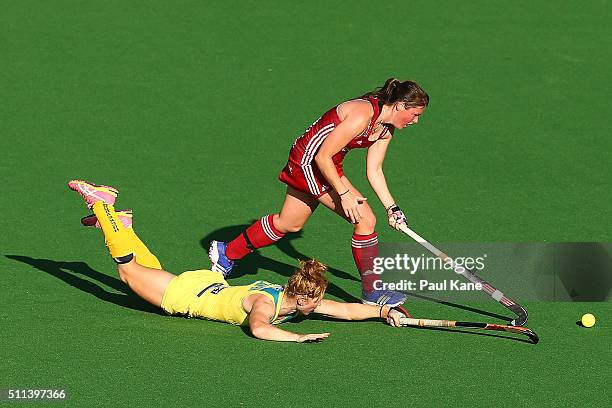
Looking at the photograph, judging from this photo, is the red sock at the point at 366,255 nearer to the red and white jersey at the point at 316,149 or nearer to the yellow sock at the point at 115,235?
the red and white jersey at the point at 316,149

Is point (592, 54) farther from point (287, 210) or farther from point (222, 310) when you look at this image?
point (222, 310)

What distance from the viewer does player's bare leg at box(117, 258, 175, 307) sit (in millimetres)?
9461

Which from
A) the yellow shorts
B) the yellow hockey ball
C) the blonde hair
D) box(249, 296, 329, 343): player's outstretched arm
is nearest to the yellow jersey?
the yellow shorts

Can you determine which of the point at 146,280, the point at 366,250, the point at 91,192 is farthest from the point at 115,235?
the point at 366,250

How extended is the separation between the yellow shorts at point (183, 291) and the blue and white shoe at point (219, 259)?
858 millimetres

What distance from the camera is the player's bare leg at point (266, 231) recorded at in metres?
10.1

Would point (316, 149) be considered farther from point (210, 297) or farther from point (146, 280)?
point (146, 280)

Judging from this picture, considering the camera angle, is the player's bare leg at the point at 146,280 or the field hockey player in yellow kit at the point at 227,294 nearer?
the field hockey player in yellow kit at the point at 227,294

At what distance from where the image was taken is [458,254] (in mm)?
11039

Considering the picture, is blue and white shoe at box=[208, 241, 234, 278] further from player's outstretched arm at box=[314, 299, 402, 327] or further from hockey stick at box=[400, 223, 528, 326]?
hockey stick at box=[400, 223, 528, 326]

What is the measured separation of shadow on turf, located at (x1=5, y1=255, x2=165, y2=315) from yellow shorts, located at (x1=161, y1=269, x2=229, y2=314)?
0.22m

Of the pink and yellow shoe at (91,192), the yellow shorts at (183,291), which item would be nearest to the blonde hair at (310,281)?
the yellow shorts at (183,291)

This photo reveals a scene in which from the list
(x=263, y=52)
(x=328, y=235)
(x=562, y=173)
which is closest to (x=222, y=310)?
(x=328, y=235)

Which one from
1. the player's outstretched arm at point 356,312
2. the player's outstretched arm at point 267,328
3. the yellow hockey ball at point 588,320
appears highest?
the yellow hockey ball at point 588,320
